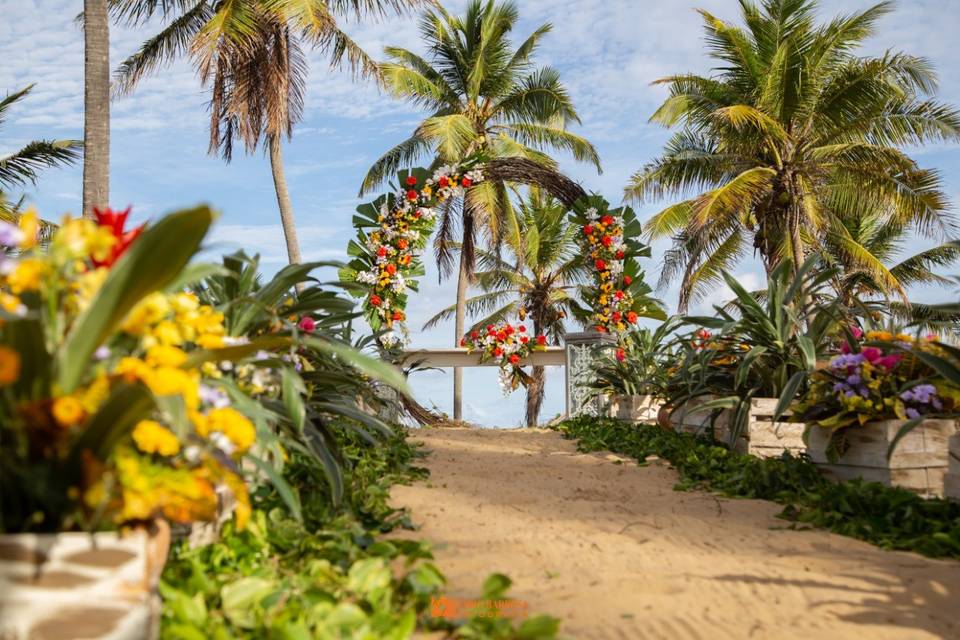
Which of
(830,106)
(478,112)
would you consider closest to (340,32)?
(478,112)

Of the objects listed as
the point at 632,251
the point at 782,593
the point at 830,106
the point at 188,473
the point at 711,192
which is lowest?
the point at 782,593

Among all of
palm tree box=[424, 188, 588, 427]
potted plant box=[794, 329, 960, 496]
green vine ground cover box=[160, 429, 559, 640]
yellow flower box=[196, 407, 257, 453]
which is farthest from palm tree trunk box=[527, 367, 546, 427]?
yellow flower box=[196, 407, 257, 453]

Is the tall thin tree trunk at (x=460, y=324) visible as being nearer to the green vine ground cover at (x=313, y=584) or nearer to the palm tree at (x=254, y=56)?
the palm tree at (x=254, y=56)

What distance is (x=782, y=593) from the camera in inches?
94.3

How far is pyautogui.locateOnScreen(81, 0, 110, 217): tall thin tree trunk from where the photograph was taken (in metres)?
7.14

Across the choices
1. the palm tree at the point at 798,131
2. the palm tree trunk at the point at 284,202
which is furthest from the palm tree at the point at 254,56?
the palm tree at the point at 798,131

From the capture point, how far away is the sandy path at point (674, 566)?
2.18m

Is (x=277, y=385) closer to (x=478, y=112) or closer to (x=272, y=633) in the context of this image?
(x=272, y=633)

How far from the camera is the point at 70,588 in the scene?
1.43m

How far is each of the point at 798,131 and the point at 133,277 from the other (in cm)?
1768

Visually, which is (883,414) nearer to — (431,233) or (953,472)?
(953,472)

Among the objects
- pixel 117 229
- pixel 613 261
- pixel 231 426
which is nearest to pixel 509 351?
pixel 613 261

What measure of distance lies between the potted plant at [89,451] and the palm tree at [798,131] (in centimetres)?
1364

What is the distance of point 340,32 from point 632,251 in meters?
8.20
